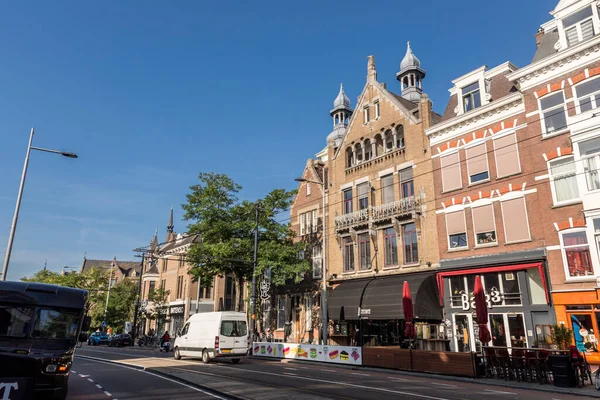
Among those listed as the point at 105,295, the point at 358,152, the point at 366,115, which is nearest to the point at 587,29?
the point at 366,115

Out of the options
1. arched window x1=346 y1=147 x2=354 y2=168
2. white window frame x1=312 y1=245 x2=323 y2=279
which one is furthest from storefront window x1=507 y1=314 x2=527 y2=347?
arched window x1=346 y1=147 x2=354 y2=168

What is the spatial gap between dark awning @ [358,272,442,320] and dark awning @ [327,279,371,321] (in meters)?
0.69

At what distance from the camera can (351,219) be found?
30.5 metres

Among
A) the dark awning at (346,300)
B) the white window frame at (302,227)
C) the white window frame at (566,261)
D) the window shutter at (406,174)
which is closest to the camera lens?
the white window frame at (566,261)

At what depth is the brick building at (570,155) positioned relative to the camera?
1873 cm

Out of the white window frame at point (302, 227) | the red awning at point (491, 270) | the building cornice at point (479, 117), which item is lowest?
the red awning at point (491, 270)

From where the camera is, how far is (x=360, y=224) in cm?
2969

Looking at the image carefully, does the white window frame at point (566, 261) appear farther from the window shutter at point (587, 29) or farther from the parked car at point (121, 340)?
the parked car at point (121, 340)

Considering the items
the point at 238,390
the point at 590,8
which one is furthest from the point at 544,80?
the point at 238,390

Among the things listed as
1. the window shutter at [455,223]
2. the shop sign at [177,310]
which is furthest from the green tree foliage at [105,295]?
the window shutter at [455,223]

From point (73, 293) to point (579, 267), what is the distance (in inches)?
795

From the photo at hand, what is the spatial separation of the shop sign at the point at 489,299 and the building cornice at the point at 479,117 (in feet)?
31.3

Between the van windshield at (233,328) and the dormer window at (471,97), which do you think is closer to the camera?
the van windshield at (233,328)

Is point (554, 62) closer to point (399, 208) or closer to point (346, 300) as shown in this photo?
point (399, 208)
